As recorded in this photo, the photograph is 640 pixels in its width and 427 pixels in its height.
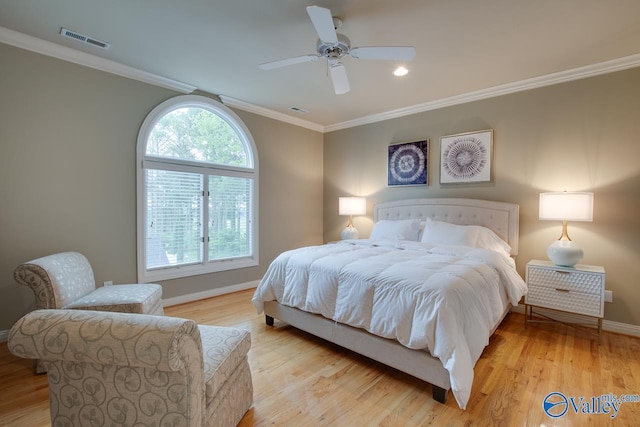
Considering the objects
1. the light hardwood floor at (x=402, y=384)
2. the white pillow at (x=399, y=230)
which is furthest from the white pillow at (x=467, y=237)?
the light hardwood floor at (x=402, y=384)

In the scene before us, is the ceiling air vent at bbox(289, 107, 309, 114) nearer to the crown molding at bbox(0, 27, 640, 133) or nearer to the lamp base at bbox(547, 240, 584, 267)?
the crown molding at bbox(0, 27, 640, 133)

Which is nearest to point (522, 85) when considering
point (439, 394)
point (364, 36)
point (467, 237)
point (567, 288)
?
point (467, 237)

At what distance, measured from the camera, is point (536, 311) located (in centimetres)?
331

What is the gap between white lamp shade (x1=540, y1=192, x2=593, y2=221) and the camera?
107 inches

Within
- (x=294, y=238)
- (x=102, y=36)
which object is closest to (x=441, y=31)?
(x=102, y=36)

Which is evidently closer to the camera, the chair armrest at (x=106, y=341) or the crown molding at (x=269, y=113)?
the chair armrest at (x=106, y=341)

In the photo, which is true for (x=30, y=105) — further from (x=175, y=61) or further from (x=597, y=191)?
A: (x=597, y=191)

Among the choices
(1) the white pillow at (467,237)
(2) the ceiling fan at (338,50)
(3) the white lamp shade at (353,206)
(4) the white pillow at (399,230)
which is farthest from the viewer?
(3) the white lamp shade at (353,206)

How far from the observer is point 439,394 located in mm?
1836

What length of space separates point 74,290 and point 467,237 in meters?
3.73

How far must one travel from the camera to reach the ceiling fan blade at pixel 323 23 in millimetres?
1763

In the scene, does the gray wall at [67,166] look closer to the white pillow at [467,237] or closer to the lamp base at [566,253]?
the white pillow at [467,237]

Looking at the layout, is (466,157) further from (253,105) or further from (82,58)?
(82,58)

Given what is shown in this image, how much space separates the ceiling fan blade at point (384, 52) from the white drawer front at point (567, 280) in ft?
7.98
